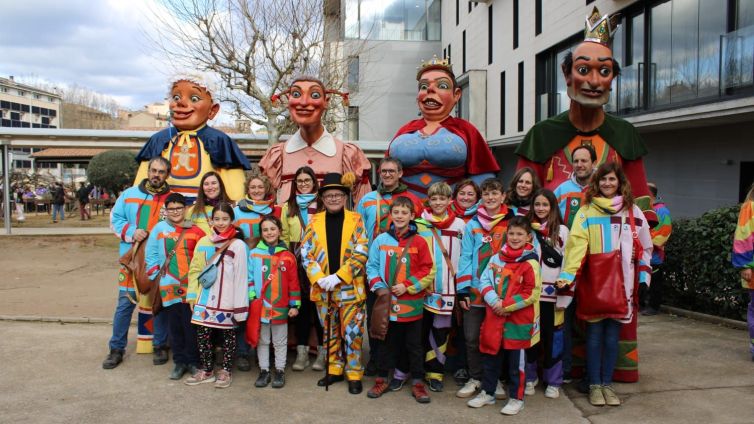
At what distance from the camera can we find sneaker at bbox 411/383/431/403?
4110mm

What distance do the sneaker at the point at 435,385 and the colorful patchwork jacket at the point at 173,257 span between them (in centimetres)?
195

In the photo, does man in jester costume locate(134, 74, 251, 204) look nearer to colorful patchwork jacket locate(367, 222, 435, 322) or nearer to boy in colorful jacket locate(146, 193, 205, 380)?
boy in colorful jacket locate(146, 193, 205, 380)

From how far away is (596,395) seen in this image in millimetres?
4090

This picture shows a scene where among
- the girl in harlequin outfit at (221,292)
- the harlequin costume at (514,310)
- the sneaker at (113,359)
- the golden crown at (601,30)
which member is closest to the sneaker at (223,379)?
the girl in harlequin outfit at (221,292)

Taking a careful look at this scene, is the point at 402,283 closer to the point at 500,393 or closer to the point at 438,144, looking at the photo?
the point at 500,393

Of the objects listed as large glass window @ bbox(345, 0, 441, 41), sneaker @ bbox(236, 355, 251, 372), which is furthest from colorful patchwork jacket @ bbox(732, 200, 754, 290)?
large glass window @ bbox(345, 0, 441, 41)

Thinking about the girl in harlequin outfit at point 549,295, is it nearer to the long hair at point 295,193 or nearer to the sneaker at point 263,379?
the long hair at point 295,193

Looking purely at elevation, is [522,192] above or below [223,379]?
above

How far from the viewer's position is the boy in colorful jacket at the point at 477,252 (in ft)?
13.7

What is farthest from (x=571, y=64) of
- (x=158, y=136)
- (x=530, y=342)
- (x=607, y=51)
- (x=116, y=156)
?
(x=116, y=156)

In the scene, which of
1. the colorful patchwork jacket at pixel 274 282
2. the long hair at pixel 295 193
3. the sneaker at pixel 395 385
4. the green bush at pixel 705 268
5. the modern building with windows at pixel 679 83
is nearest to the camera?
the sneaker at pixel 395 385

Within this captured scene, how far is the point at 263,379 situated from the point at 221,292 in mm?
719

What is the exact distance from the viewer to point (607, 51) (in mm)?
4723

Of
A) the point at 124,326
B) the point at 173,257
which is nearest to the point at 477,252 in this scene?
the point at 173,257
